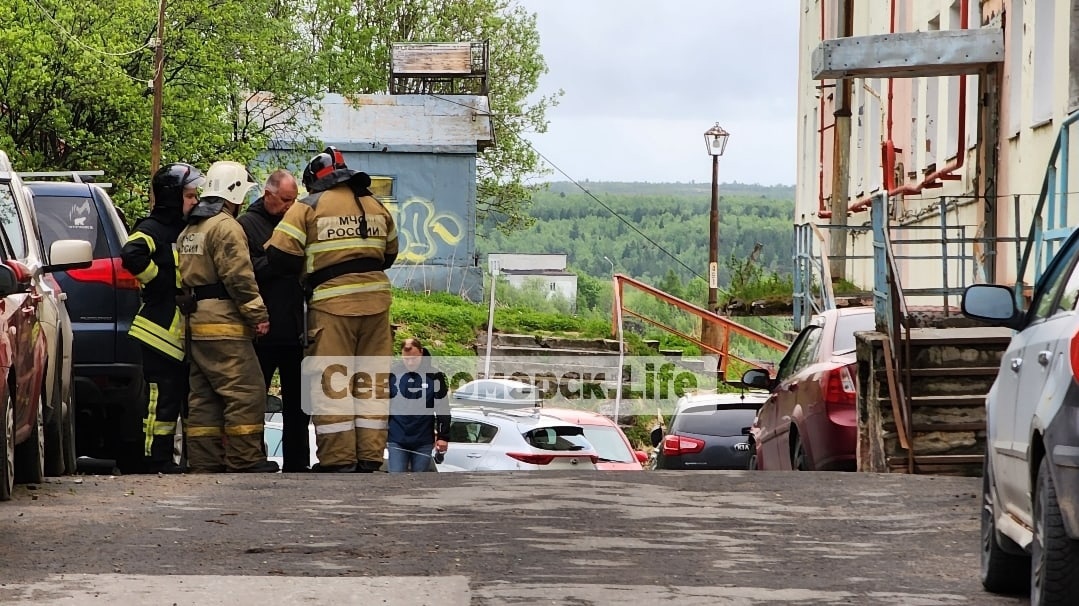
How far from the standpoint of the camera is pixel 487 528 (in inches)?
318

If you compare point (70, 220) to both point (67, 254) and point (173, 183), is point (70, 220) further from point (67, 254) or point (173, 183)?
point (67, 254)

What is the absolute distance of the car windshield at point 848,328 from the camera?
44.0 feet

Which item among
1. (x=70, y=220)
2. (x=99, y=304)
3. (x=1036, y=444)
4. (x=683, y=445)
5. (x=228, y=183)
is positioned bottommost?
(x=683, y=445)

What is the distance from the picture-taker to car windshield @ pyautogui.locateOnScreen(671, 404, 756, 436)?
23.9m

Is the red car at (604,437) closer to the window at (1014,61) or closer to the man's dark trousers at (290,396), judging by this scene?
the window at (1014,61)

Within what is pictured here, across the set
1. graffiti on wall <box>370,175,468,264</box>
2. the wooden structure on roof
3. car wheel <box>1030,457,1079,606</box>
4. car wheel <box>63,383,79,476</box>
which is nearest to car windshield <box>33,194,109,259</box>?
car wheel <box>63,383,79,476</box>

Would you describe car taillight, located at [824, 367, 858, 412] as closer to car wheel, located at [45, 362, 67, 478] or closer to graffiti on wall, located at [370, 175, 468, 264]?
car wheel, located at [45, 362, 67, 478]

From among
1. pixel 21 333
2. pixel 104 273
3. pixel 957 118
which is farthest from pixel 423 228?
pixel 21 333

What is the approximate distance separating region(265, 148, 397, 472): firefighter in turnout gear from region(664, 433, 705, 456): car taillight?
12.0 metres

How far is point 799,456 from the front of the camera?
1339 cm

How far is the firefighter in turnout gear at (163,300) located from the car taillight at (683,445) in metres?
12.5

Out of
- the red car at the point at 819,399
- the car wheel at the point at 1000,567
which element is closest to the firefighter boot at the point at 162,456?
the red car at the point at 819,399

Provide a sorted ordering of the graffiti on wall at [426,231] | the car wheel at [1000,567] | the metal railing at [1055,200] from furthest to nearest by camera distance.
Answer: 1. the graffiti on wall at [426,231]
2. the metal railing at [1055,200]
3. the car wheel at [1000,567]

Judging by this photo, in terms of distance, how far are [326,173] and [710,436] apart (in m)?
12.8
